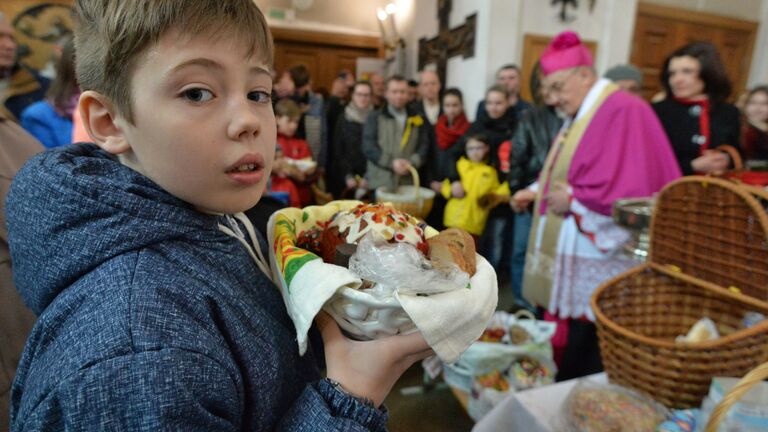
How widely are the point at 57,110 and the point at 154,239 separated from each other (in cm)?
171

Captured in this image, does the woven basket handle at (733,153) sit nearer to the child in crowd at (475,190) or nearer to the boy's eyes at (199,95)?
the child in crowd at (475,190)

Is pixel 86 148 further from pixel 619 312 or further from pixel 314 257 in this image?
pixel 619 312

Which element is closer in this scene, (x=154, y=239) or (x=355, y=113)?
(x=154, y=239)

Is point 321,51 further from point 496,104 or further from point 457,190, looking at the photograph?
point 457,190

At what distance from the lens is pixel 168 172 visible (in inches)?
20.4

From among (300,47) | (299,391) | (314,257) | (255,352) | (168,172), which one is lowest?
(299,391)

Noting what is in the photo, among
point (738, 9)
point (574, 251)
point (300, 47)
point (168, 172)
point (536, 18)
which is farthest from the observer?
point (300, 47)

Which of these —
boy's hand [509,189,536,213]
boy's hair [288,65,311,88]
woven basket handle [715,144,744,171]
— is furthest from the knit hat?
boy's hair [288,65,311,88]

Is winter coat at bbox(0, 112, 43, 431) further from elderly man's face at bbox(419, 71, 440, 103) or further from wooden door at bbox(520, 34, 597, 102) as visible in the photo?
wooden door at bbox(520, 34, 597, 102)

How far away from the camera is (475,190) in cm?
287

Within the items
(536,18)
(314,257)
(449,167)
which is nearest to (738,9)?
(536,18)

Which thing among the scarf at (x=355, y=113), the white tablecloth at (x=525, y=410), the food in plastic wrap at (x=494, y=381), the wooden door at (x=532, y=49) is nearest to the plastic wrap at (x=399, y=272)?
the white tablecloth at (x=525, y=410)

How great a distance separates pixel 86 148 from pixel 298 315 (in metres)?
0.40

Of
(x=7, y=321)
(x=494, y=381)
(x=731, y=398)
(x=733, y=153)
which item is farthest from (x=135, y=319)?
(x=733, y=153)
